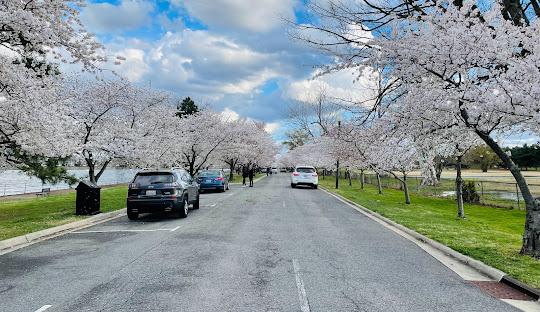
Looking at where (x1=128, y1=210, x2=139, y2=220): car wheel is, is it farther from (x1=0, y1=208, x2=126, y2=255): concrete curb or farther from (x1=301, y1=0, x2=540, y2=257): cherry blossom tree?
(x1=301, y1=0, x2=540, y2=257): cherry blossom tree

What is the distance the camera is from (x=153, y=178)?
1394 centimetres

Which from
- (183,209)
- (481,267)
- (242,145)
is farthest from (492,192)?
(481,267)

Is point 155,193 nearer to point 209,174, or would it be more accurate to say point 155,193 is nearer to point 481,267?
point 481,267

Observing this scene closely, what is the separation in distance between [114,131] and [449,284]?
60.4 feet

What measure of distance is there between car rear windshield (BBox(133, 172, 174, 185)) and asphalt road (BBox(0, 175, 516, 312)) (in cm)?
244

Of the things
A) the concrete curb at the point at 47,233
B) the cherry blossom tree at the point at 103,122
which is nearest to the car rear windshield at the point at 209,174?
the cherry blossom tree at the point at 103,122

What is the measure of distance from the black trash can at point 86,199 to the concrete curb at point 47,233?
0.44 meters

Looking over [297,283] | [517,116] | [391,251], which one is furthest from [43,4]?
[517,116]

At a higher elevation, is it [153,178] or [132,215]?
[153,178]

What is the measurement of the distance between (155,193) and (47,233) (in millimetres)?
3542

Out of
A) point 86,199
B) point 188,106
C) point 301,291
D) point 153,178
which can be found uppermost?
point 188,106

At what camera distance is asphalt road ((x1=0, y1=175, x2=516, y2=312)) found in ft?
17.4

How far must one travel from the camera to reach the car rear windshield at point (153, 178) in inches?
543

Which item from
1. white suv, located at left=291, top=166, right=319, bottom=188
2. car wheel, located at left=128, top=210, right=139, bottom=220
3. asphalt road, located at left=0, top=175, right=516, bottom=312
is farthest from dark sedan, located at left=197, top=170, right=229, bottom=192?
asphalt road, located at left=0, top=175, right=516, bottom=312
